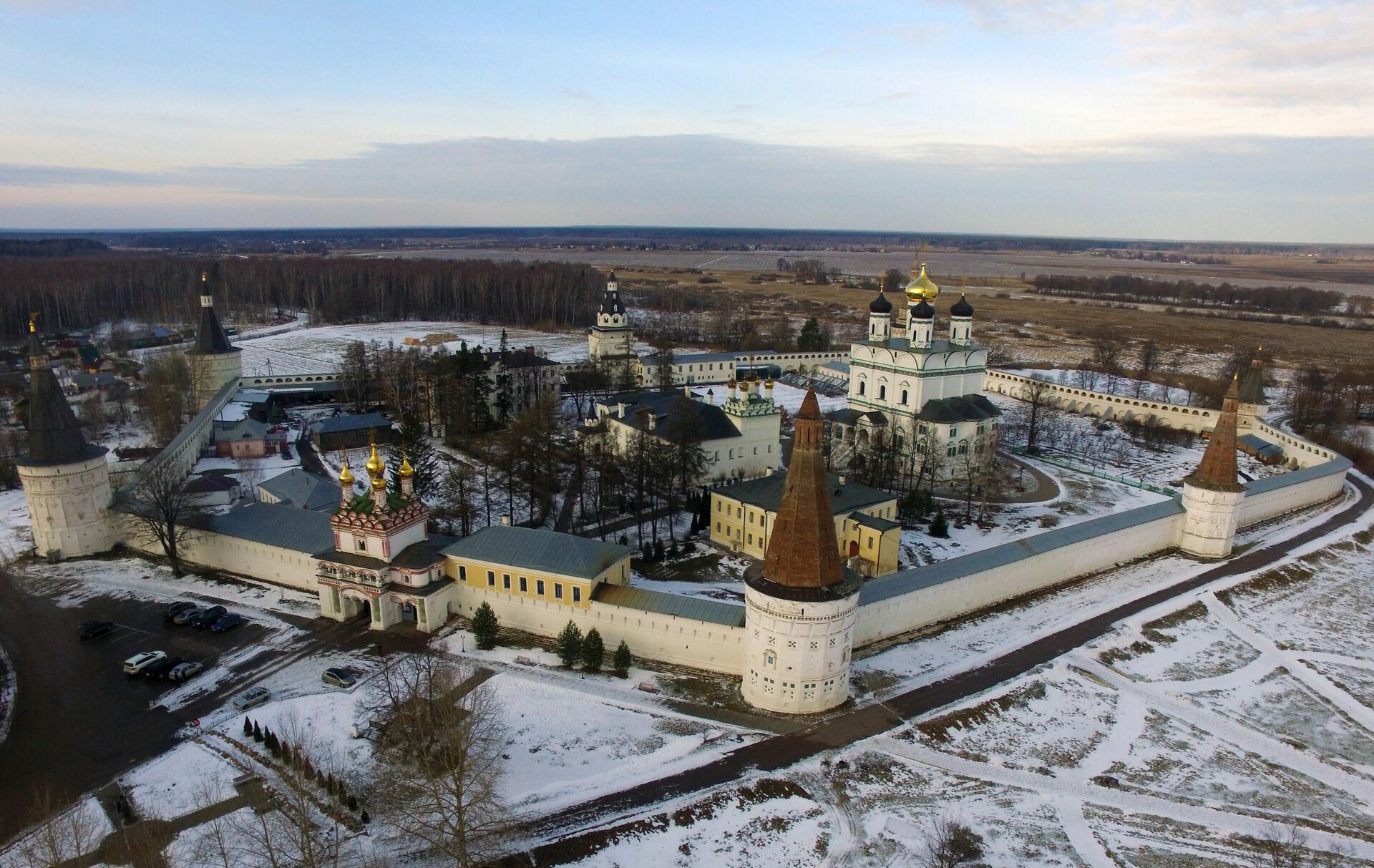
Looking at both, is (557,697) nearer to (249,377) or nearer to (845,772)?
(845,772)

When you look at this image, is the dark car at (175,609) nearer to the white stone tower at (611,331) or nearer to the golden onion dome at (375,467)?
the golden onion dome at (375,467)

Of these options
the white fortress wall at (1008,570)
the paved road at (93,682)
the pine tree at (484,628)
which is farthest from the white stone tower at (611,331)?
the pine tree at (484,628)

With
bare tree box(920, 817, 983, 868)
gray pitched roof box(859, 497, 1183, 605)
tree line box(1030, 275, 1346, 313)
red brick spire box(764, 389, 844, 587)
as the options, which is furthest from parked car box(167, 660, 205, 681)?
tree line box(1030, 275, 1346, 313)

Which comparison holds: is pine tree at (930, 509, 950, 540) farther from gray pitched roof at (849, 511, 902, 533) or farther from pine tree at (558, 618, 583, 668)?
pine tree at (558, 618, 583, 668)

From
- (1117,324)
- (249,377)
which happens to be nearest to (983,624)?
(249,377)

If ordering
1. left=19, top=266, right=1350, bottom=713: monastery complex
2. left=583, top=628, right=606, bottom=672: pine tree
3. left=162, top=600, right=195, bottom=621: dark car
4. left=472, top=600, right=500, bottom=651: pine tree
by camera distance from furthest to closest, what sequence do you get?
left=162, top=600, right=195, bottom=621: dark car, left=472, top=600, right=500, bottom=651: pine tree, left=583, top=628, right=606, bottom=672: pine tree, left=19, top=266, right=1350, bottom=713: monastery complex

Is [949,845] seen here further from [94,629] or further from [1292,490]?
[1292,490]
